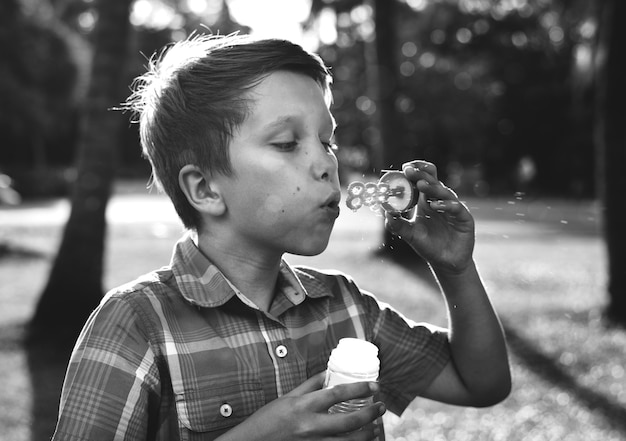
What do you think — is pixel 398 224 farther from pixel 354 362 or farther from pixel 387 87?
pixel 387 87

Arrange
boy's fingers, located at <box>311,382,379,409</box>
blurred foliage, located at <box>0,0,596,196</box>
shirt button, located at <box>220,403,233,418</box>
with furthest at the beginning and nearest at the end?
1. blurred foliage, located at <box>0,0,596,196</box>
2. shirt button, located at <box>220,403,233,418</box>
3. boy's fingers, located at <box>311,382,379,409</box>

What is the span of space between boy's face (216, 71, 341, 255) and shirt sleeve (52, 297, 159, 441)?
1.26 ft

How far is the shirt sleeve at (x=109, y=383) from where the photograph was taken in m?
1.36

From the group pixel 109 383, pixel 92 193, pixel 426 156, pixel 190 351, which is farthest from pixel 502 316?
pixel 426 156

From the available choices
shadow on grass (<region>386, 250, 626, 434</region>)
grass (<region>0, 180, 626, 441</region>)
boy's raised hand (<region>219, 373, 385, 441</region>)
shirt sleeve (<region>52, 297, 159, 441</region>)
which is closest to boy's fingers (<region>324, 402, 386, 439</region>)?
boy's raised hand (<region>219, 373, 385, 441</region>)

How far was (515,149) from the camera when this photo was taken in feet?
99.7

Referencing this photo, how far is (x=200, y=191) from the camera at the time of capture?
66.9 inches

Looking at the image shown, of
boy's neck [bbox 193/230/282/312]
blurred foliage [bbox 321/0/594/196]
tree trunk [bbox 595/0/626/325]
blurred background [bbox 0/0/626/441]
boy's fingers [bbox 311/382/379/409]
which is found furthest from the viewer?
blurred foliage [bbox 321/0/594/196]

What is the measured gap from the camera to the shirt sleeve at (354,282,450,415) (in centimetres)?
184

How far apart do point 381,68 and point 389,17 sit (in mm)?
779

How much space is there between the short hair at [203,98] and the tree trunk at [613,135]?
512 cm

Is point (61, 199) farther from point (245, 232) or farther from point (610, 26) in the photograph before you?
point (245, 232)

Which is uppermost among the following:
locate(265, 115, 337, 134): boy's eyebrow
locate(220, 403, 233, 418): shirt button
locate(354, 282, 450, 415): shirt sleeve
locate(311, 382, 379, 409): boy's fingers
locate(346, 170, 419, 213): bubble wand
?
locate(265, 115, 337, 134): boy's eyebrow

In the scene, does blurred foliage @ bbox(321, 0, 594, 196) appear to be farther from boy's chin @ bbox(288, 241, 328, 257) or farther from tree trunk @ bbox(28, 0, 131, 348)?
boy's chin @ bbox(288, 241, 328, 257)
